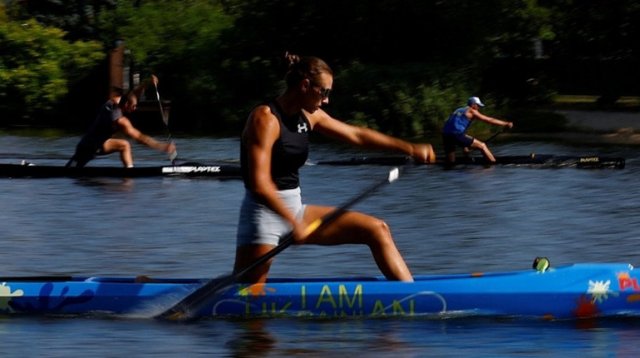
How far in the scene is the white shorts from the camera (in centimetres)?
995

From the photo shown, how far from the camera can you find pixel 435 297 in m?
10.4

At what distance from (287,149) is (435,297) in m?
1.46

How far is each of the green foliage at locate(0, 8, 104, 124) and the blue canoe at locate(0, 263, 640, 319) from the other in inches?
1404

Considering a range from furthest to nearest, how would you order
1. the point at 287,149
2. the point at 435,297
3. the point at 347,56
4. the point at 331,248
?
1. the point at 347,56
2. the point at 331,248
3. the point at 435,297
4. the point at 287,149

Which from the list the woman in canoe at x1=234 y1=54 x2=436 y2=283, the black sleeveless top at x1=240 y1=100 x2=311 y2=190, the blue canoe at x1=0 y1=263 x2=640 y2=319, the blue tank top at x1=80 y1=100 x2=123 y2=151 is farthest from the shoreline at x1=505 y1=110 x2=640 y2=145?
Result: the black sleeveless top at x1=240 y1=100 x2=311 y2=190

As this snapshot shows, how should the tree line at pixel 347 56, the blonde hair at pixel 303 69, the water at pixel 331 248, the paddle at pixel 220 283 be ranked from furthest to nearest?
1. the tree line at pixel 347 56
2. the paddle at pixel 220 283
3. the water at pixel 331 248
4. the blonde hair at pixel 303 69

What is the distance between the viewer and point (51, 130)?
42.7 m

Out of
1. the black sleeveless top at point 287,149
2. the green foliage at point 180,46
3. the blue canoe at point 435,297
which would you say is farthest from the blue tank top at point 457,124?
the green foliage at point 180,46

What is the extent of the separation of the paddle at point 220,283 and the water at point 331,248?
10cm

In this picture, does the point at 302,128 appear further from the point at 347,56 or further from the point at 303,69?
the point at 347,56

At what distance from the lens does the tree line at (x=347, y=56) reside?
4034 centimetres

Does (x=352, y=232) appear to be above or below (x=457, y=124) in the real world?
above

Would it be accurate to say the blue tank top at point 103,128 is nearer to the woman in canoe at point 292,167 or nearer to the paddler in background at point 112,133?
the paddler in background at point 112,133

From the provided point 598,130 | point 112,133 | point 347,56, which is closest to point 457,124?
point 112,133
